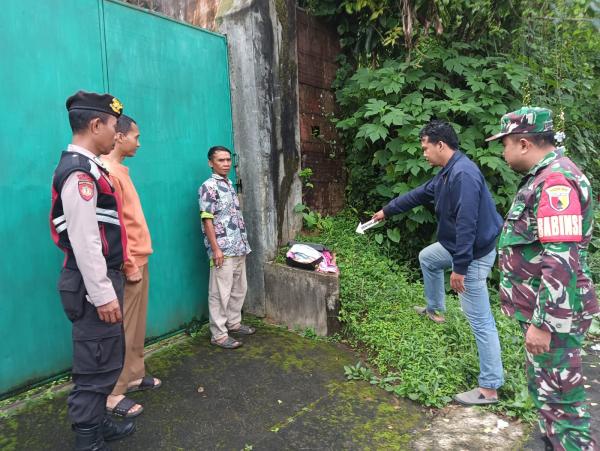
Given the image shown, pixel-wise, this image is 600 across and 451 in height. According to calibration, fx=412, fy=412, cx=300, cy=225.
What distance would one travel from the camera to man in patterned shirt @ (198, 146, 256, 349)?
11.8 ft

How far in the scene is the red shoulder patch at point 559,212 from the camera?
6.02ft

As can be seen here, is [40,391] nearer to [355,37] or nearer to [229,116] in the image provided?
[229,116]

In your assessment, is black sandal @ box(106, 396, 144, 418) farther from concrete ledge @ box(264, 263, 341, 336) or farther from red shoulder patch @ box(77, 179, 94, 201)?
concrete ledge @ box(264, 263, 341, 336)

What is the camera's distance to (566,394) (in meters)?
1.96

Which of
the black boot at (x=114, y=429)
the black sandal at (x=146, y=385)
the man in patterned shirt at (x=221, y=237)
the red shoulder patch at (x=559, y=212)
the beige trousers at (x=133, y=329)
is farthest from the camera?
the man in patterned shirt at (x=221, y=237)

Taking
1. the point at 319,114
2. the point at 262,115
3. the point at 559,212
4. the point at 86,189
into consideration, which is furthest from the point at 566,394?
the point at 319,114

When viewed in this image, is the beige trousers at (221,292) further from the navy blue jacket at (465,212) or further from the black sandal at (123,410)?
the navy blue jacket at (465,212)

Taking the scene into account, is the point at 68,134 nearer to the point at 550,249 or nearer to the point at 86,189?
the point at 86,189

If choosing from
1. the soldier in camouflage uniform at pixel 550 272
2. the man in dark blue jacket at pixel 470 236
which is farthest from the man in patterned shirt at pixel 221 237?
the soldier in camouflage uniform at pixel 550 272

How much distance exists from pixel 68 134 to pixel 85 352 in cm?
168

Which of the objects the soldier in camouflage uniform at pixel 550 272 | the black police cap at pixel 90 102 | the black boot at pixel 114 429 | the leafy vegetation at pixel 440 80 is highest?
the leafy vegetation at pixel 440 80

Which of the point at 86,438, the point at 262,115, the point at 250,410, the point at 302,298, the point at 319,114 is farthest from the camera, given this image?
the point at 319,114

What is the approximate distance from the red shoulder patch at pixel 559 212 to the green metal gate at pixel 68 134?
2928 mm

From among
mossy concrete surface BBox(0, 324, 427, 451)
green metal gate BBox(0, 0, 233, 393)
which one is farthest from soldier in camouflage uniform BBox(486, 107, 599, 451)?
green metal gate BBox(0, 0, 233, 393)
